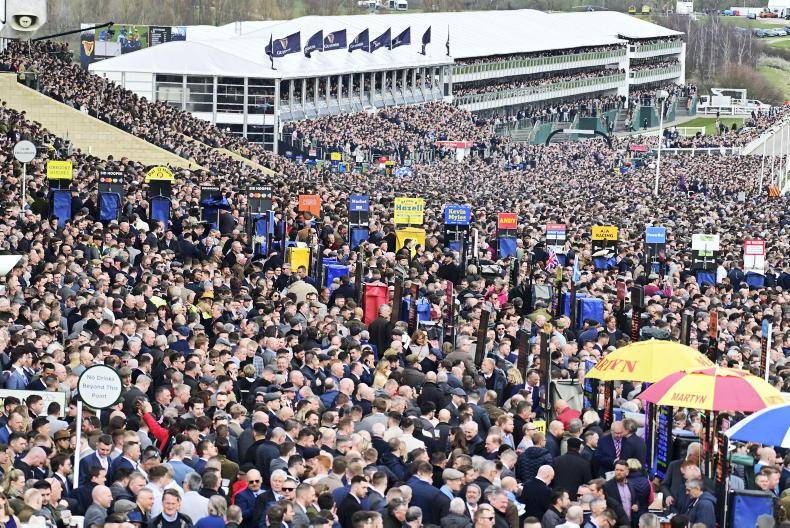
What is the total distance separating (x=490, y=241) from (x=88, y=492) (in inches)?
→ 831

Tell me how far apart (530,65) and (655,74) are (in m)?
27.8

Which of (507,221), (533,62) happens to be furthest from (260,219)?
(533,62)

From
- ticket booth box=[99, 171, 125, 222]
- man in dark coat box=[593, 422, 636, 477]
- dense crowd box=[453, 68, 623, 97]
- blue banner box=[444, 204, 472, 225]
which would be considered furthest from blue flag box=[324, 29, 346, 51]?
man in dark coat box=[593, 422, 636, 477]

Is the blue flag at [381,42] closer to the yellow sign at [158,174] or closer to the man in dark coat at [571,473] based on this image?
the yellow sign at [158,174]

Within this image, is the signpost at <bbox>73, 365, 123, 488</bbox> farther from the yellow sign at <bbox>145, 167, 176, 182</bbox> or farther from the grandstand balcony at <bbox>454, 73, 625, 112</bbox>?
the grandstand balcony at <bbox>454, 73, 625, 112</bbox>

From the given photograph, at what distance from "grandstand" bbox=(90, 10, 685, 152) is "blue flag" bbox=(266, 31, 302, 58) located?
1.14 feet

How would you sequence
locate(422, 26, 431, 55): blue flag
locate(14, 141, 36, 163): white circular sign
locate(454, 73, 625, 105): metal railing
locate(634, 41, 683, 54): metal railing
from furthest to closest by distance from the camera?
locate(634, 41, 683, 54): metal railing, locate(454, 73, 625, 105): metal railing, locate(422, 26, 431, 55): blue flag, locate(14, 141, 36, 163): white circular sign

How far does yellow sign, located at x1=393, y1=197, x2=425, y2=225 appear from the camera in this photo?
31.9 metres

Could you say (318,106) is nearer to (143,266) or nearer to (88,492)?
(143,266)

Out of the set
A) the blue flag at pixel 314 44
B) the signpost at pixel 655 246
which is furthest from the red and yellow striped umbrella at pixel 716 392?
the blue flag at pixel 314 44

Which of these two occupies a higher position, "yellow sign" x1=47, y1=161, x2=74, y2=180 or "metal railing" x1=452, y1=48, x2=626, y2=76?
"yellow sign" x1=47, y1=161, x2=74, y2=180

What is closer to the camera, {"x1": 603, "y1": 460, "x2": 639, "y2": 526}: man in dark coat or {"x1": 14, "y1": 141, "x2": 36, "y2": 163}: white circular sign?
{"x1": 603, "y1": 460, "x2": 639, "y2": 526}: man in dark coat

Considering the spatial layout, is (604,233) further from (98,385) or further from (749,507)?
(98,385)

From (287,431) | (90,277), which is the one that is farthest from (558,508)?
(90,277)
